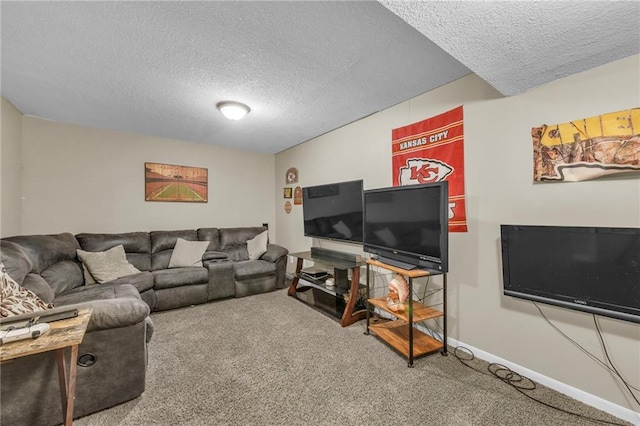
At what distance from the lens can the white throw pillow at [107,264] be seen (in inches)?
116

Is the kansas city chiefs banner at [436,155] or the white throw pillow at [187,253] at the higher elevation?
the kansas city chiefs banner at [436,155]

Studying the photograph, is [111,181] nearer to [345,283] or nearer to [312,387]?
[345,283]

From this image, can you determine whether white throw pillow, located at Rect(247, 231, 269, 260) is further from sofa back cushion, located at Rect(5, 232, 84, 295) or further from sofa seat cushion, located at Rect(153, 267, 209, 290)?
sofa back cushion, located at Rect(5, 232, 84, 295)

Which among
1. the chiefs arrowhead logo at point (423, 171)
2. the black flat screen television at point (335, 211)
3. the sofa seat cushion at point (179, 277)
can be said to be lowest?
the sofa seat cushion at point (179, 277)

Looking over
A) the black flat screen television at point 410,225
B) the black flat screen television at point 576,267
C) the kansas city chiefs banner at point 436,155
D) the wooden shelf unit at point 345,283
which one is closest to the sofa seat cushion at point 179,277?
the wooden shelf unit at point 345,283

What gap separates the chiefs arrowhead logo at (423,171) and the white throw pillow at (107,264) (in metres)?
3.48

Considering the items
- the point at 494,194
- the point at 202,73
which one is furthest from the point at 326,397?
the point at 202,73

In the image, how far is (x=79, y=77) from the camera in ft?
7.36

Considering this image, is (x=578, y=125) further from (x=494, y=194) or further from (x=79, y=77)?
(x=79, y=77)

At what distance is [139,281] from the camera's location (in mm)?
2988

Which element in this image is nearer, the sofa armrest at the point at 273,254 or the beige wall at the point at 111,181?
the beige wall at the point at 111,181

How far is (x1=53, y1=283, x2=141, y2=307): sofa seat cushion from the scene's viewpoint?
224cm

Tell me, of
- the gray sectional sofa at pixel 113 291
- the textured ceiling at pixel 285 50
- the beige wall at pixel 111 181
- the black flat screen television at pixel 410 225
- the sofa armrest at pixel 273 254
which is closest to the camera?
the textured ceiling at pixel 285 50

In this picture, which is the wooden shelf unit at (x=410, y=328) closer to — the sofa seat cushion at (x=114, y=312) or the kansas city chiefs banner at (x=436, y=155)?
the kansas city chiefs banner at (x=436, y=155)
